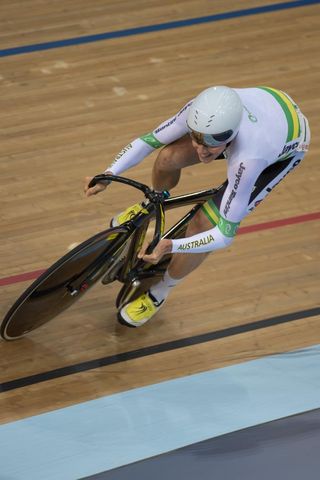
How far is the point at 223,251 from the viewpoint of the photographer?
169 inches

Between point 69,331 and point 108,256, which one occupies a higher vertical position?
point 108,256

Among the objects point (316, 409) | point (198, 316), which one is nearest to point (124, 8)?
point (198, 316)

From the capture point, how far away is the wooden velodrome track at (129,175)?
148 inches

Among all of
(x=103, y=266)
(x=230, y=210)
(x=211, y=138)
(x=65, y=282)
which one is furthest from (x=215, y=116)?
(x=65, y=282)

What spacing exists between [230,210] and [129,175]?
4.92 feet

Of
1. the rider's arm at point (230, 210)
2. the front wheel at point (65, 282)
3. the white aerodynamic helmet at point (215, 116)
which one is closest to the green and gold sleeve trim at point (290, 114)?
the rider's arm at point (230, 210)

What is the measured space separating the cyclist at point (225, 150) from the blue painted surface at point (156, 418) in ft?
1.67

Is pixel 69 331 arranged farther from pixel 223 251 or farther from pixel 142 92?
pixel 142 92

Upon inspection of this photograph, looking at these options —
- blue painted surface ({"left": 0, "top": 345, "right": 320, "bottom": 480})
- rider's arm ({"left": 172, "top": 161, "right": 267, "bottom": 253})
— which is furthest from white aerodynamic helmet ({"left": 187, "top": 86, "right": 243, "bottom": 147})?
blue painted surface ({"left": 0, "top": 345, "right": 320, "bottom": 480})

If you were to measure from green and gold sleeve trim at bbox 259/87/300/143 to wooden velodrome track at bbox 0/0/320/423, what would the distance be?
0.95 m

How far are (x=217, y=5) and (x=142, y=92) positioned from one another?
1.32 meters

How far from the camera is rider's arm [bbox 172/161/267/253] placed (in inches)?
127

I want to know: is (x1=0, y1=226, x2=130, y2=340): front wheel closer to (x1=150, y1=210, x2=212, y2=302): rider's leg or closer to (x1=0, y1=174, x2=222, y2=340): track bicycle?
(x1=0, y1=174, x2=222, y2=340): track bicycle

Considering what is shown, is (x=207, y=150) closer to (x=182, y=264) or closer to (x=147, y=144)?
(x=147, y=144)
